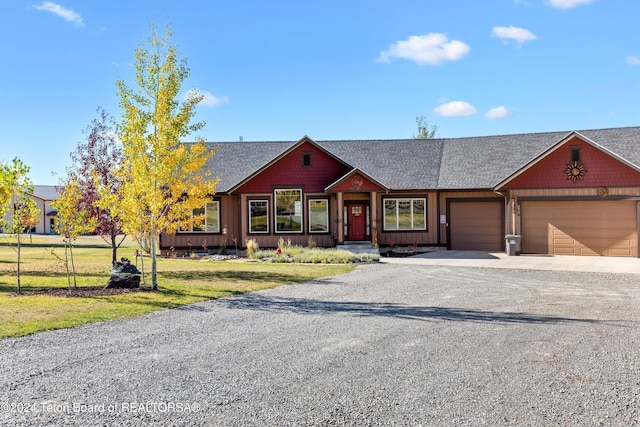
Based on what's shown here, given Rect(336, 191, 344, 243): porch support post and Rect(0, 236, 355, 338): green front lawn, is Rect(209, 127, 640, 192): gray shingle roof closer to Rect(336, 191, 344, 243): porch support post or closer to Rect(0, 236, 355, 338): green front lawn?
Rect(336, 191, 344, 243): porch support post

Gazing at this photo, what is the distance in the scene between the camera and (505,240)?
25.3m

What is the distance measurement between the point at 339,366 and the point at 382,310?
418 cm

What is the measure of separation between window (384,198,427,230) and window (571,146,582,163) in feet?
23.2

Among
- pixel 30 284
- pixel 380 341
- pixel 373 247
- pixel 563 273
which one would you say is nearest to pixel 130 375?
pixel 380 341

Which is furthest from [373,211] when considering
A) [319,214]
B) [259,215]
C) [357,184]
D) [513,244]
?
[513,244]

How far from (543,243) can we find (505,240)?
179 cm

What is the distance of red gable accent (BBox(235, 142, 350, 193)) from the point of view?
26.9 metres

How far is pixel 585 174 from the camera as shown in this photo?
23.0 m

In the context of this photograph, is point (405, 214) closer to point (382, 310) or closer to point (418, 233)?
point (418, 233)

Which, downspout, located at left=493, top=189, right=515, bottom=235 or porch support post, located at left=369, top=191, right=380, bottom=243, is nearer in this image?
downspout, located at left=493, top=189, right=515, bottom=235

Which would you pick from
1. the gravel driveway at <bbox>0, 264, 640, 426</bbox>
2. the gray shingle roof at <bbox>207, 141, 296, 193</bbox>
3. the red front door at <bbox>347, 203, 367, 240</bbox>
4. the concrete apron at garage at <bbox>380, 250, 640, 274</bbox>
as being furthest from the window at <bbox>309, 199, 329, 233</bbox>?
the gravel driveway at <bbox>0, 264, 640, 426</bbox>

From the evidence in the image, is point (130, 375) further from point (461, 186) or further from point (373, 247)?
point (461, 186)

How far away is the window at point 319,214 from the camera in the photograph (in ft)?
88.5

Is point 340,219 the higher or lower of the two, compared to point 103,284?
higher
